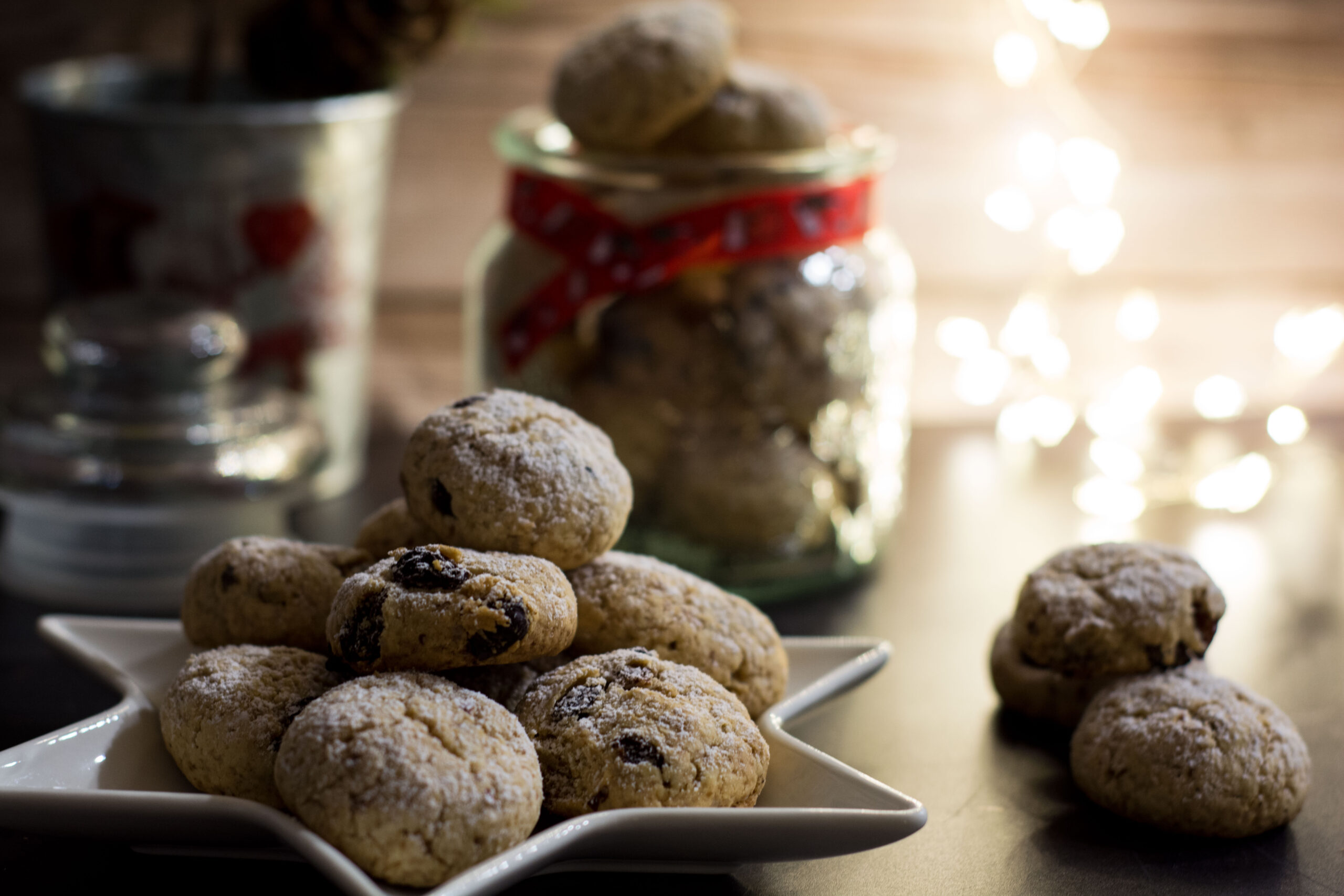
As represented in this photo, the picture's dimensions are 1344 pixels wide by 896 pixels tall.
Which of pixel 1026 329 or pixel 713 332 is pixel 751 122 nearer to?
pixel 713 332

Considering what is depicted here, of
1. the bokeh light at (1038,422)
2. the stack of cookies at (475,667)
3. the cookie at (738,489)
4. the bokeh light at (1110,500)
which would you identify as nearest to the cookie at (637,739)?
the stack of cookies at (475,667)

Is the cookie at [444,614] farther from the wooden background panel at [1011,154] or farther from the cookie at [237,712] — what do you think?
the wooden background panel at [1011,154]

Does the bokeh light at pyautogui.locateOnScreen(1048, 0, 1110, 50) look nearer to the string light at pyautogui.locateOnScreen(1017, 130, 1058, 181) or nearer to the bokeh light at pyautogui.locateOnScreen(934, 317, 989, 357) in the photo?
the string light at pyautogui.locateOnScreen(1017, 130, 1058, 181)

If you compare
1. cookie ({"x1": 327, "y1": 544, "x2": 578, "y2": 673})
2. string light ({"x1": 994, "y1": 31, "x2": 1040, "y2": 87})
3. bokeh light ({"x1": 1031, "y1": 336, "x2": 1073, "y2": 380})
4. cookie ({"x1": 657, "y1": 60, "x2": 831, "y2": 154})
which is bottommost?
bokeh light ({"x1": 1031, "y1": 336, "x2": 1073, "y2": 380})

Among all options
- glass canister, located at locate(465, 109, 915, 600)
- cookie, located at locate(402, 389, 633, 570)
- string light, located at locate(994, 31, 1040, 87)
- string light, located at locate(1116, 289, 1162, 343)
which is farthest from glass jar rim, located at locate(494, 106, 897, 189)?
string light, located at locate(1116, 289, 1162, 343)


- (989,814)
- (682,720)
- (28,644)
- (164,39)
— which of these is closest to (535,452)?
(682,720)

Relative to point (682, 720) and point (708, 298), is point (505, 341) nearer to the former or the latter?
point (708, 298)
